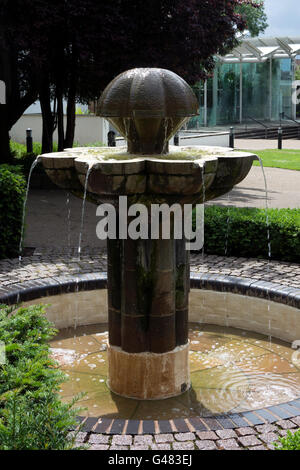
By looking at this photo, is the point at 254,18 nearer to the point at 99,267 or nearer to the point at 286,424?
the point at 99,267

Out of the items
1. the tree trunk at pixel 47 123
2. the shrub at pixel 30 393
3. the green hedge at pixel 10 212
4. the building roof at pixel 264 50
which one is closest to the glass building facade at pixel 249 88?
the building roof at pixel 264 50

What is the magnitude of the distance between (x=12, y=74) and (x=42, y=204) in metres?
4.66

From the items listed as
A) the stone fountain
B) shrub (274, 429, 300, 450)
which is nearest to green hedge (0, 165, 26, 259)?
the stone fountain

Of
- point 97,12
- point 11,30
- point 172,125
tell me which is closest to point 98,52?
point 97,12

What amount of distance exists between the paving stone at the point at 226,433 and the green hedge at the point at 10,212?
5695mm

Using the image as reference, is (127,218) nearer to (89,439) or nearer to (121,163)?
(121,163)

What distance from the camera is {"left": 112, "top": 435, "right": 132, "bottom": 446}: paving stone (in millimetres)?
4070

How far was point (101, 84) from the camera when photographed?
51.0ft

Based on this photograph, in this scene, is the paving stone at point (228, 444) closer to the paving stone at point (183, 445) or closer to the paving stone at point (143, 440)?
the paving stone at point (183, 445)

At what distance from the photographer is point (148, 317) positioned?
5.44 metres

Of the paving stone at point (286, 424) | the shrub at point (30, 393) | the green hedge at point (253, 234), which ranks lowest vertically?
the paving stone at point (286, 424)

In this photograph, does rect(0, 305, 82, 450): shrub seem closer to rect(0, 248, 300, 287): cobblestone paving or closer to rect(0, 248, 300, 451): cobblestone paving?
rect(0, 248, 300, 451): cobblestone paving

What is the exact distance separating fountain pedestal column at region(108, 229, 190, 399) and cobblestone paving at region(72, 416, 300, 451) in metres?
1.32

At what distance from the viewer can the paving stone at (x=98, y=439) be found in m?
4.08
